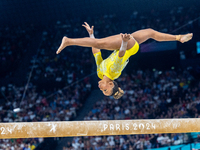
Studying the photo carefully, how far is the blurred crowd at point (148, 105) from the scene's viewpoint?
371 inches

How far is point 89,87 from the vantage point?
44.3ft

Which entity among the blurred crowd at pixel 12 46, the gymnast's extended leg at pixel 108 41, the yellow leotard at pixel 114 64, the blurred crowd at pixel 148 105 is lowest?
the blurred crowd at pixel 148 105

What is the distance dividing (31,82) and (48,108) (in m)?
2.52

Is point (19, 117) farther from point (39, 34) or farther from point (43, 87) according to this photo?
point (39, 34)

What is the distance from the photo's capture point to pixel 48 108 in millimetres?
12305

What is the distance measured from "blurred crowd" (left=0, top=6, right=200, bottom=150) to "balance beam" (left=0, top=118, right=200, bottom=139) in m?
4.65

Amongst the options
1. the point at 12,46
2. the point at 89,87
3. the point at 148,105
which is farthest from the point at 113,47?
the point at 12,46

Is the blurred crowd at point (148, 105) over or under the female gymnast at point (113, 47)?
under

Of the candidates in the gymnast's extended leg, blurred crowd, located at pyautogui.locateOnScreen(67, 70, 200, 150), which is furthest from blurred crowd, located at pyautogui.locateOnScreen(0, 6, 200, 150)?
the gymnast's extended leg

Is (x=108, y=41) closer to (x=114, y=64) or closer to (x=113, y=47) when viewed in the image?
(x=113, y=47)

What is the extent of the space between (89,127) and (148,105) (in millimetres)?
6842

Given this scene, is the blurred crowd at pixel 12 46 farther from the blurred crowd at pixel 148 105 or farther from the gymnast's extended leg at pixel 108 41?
the gymnast's extended leg at pixel 108 41

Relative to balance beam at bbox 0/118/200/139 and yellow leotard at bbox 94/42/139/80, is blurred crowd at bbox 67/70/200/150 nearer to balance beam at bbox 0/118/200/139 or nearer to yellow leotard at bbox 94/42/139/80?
balance beam at bbox 0/118/200/139

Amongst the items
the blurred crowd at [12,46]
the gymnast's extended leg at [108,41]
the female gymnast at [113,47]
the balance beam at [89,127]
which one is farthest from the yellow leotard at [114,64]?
the blurred crowd at [12,46]
